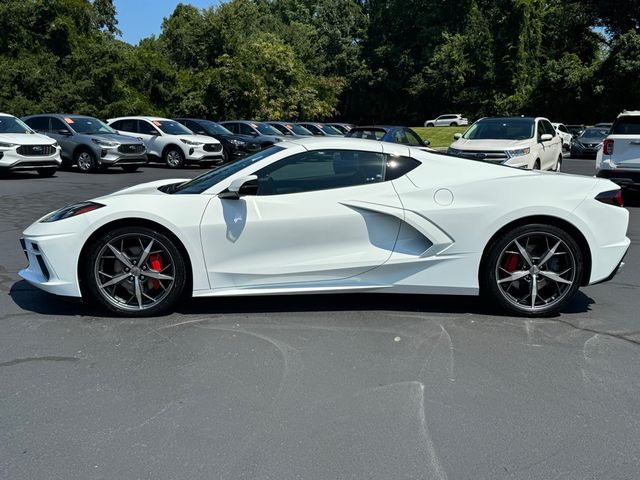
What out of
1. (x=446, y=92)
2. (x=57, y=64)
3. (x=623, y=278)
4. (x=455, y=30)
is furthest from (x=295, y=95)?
(x=623, y=278)

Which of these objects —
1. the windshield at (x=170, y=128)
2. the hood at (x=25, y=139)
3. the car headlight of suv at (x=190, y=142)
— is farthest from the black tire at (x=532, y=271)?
the windshield at (x=170, y=128)

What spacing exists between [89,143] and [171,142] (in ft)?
9.80

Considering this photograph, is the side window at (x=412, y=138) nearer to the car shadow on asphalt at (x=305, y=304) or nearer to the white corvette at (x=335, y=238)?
the car shadow on asphalt at (x=305, y=304)

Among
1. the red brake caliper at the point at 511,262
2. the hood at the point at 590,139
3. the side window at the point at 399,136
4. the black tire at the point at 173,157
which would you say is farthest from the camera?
the hood at the point at 590,139

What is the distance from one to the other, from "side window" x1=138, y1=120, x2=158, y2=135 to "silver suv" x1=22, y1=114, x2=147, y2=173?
74.9 inches

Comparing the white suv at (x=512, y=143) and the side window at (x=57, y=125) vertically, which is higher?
the side window at (x=57, y=125)

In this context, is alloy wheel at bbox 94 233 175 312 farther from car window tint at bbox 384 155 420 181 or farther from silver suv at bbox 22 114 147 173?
silver suv at bbox 22 114 147 173

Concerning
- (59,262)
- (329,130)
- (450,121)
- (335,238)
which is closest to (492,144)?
(335,238)

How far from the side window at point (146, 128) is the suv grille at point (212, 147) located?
1883 millimetres

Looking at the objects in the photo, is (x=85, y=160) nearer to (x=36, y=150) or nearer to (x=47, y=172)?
(x=47, y=172)

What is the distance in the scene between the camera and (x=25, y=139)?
1596 cm

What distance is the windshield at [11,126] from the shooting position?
1666 centimetres

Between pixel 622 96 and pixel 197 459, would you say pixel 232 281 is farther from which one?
pixel 622 96

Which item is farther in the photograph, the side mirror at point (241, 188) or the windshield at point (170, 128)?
the windshield at point (170, 128)
